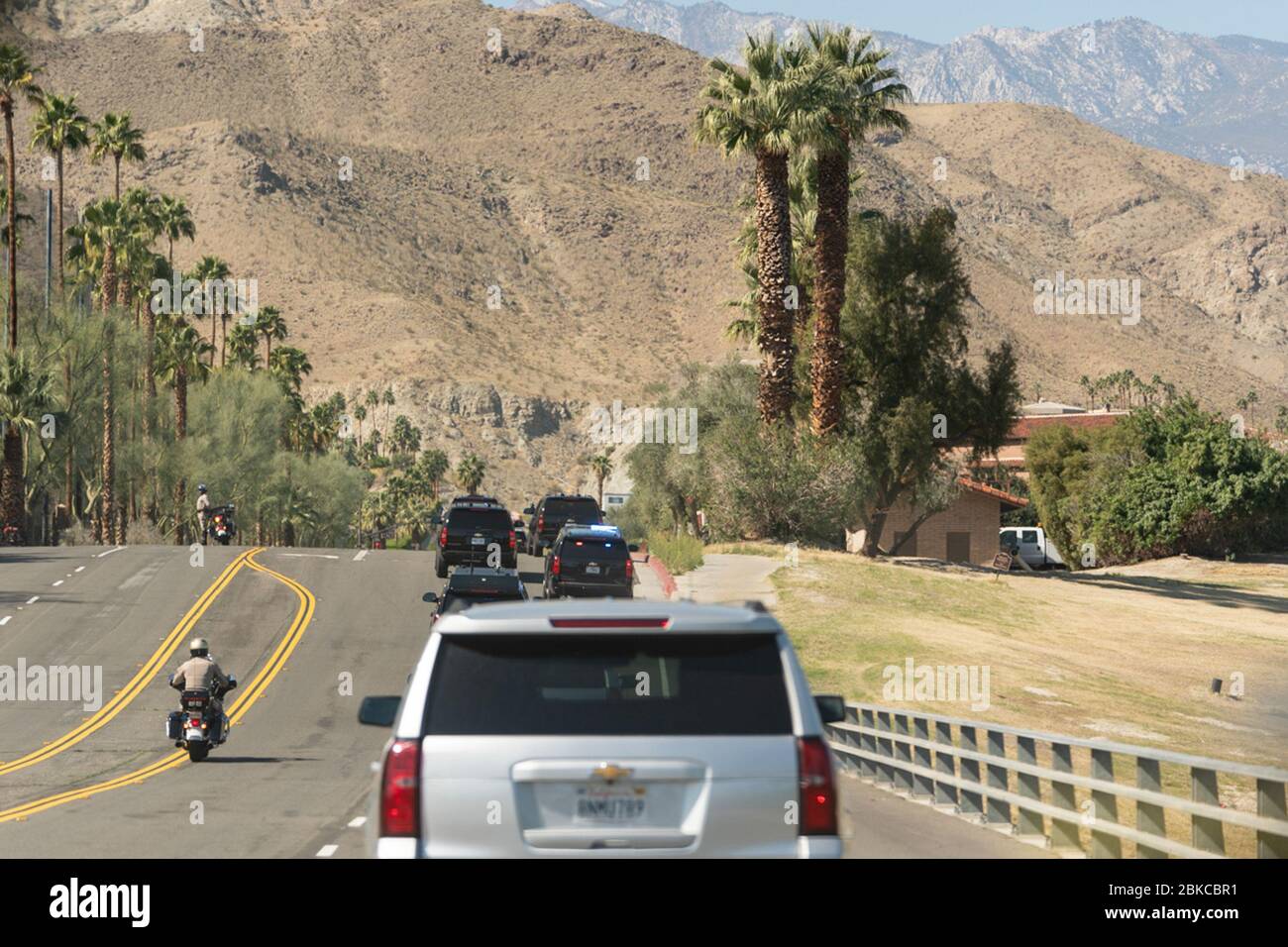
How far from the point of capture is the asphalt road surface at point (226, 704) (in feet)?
50.1

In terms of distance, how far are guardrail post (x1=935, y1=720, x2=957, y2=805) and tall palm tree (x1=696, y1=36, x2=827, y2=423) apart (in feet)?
106

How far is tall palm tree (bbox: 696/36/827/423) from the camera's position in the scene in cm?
4956

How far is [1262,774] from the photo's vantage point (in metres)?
10.1

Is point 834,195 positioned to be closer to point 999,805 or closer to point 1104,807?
point 999,805

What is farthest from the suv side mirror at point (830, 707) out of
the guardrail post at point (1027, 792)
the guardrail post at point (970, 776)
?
the guardrail post at point (970, 776)

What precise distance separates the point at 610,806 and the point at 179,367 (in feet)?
268

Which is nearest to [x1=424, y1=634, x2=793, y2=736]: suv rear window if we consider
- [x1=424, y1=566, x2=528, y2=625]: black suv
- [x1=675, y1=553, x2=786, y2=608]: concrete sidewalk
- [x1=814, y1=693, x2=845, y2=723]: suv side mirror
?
[x1=814, y1=693, x2=845, y2=723]: suv side mirror

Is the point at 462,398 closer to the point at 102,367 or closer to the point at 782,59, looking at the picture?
the point at 102,367

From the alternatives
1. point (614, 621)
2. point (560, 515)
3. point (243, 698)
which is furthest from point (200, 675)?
point (560, 515)

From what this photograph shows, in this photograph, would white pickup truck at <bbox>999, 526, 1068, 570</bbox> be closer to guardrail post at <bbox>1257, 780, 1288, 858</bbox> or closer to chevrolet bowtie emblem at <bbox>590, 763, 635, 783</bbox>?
guardrail post at <bbox>1257, 780, 1288, 858</bbox>

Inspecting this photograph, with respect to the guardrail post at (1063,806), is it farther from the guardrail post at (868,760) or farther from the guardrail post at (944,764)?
the guardrail post at (868,760)

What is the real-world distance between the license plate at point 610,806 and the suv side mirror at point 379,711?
1666 millimetres
